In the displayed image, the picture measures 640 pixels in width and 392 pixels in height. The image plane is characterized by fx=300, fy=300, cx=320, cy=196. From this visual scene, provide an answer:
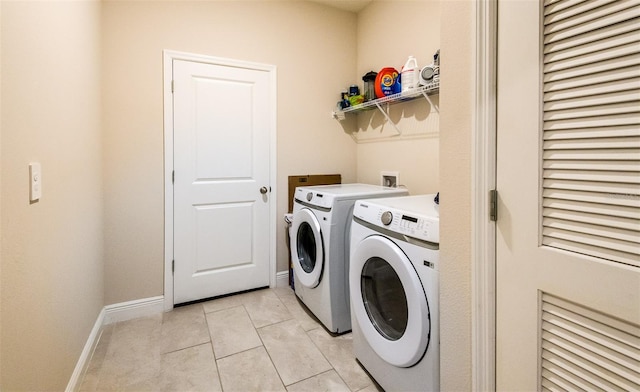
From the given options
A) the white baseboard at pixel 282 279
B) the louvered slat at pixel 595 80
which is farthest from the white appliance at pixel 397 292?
the white baseboard at pixel 282 279

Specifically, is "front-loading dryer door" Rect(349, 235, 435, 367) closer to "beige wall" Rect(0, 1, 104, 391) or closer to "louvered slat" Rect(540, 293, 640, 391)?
"louvered slat" Rect(540, 293, 640, 391)

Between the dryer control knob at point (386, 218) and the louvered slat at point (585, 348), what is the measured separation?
0.61 meters

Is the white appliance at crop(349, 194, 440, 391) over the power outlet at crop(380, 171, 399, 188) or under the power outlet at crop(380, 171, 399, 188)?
under

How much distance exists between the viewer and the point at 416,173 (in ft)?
7.59

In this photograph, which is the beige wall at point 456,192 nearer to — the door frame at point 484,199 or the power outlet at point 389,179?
the door frame at point 484,199

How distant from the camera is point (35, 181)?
103 cm

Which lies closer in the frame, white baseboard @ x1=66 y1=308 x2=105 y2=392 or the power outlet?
white baseboard @ x1=66 y1=308 x2=105 y2=392

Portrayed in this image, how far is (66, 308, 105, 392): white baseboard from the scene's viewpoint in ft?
4.72

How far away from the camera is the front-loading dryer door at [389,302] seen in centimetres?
116

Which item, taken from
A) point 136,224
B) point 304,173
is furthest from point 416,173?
point 136,224

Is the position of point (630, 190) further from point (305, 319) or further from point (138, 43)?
point (138, 43)

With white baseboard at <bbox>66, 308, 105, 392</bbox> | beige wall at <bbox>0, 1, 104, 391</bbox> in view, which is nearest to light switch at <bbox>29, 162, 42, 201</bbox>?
beige wall at <bbox>0, 1, 104, 391</bbox>

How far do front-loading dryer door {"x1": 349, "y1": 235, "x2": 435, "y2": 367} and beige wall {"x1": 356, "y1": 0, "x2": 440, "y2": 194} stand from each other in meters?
0.99

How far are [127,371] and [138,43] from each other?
82.9 inches
